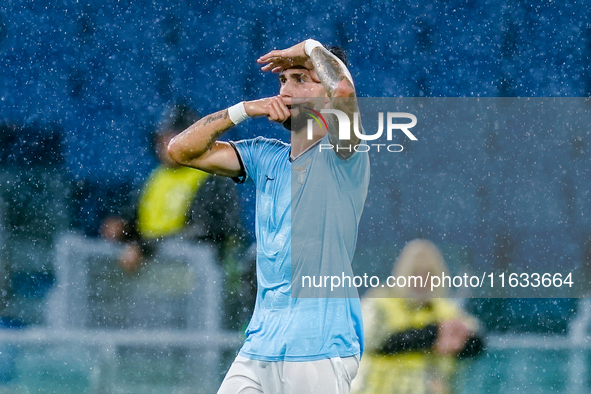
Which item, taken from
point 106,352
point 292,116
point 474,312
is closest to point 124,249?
point 106,352

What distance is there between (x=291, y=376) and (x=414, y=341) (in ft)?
8.18

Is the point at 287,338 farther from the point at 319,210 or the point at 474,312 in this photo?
the point at 474,312

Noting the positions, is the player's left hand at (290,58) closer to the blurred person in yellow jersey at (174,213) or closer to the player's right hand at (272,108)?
the player's right hand at (272,108)

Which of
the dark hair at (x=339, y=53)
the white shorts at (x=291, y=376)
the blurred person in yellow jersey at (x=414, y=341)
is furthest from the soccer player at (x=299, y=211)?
the blurred person in yellow jersey at (x=414, y=341)

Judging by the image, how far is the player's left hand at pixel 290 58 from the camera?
1.82 metres

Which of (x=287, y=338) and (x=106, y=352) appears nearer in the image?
(x=287, y=338)

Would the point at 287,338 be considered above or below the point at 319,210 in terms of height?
below

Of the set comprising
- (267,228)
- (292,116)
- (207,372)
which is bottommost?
(207,372)

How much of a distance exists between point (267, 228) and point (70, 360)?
2.77m

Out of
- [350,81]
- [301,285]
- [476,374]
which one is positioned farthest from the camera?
[476,374]

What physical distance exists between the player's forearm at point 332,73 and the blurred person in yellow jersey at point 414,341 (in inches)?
86.6

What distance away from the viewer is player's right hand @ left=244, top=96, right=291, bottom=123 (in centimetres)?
173

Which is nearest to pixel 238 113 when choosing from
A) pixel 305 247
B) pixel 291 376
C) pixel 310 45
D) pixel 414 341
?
pixel 310 45

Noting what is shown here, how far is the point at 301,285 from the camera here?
1.61 metres
